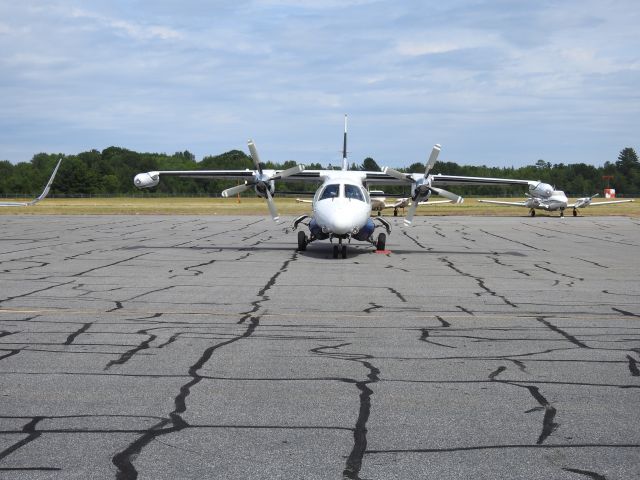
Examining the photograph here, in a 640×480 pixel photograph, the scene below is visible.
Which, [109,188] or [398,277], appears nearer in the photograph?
[398,277]

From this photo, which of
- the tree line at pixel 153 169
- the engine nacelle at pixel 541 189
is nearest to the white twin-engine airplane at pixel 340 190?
the engine nacelle at pixel 541 189

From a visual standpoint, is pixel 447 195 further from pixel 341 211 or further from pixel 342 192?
pixel 341 211

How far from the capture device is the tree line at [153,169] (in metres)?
129

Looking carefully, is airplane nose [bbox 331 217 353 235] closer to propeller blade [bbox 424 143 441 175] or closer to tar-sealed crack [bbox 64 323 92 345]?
propeller blade [bbox 424 143 441 175]

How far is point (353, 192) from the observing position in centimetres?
2620

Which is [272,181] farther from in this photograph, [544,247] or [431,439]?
[431,439]

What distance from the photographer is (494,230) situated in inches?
1778

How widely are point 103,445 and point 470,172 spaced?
131 metres

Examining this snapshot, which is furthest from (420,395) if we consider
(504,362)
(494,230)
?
(494,230)

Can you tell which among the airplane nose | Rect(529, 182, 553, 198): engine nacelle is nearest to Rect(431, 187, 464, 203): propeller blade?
Rect(529, 182, 553, 198): engine nacelle

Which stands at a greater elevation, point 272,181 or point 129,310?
point 272,181

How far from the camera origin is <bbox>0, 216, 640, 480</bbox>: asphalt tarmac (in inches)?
227

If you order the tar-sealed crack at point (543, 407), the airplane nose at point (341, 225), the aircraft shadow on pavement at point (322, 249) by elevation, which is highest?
the airplane nose at point (341, 225)

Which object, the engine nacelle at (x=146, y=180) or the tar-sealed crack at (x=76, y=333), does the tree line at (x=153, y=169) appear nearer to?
the engine nacelle at (x=146, y=180)
